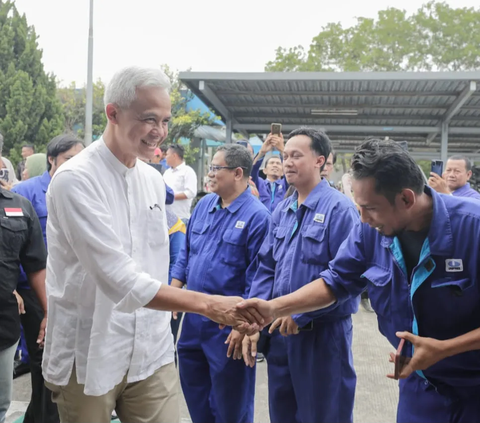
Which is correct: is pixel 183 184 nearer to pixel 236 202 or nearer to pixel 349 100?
pixel 236 202

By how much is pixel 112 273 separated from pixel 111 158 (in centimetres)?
52

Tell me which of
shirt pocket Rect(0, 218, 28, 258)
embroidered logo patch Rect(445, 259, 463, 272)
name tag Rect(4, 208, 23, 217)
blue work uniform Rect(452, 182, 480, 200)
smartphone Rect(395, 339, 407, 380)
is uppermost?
blue work uniform Rect(452, 182, 480, 200)

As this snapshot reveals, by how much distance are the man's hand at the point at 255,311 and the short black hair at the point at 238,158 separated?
1365 millimetres

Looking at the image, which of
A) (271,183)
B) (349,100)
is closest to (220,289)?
(271,183)

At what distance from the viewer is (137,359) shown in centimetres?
223

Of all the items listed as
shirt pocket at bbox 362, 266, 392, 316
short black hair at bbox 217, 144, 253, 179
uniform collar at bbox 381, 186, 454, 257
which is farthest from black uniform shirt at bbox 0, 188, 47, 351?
uniform collar at bbox 381, 186, 454, 257

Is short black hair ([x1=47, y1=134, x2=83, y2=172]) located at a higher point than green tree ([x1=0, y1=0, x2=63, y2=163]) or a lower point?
lower

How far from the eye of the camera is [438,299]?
2104mm

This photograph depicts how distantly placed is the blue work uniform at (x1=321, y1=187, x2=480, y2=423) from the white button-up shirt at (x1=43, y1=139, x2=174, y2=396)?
1030 millimetres

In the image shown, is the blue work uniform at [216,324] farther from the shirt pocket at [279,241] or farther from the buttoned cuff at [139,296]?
the buttoned cuff at [139,296]

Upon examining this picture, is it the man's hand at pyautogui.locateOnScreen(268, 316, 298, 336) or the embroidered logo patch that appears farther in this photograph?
the man's hand at pyautogui.locateOnScreen(268, 316, 298, 336)

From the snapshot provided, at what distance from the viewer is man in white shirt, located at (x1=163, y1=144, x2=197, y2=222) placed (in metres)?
7.79

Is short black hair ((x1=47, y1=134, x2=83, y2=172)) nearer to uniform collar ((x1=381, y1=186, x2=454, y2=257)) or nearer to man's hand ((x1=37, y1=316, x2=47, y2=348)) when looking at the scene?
man's hand ((x1=37, y1=316, x2=47, y2=348))

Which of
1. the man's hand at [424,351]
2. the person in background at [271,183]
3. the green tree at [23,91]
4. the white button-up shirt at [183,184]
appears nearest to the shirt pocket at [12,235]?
the man's hand at [424,351]
